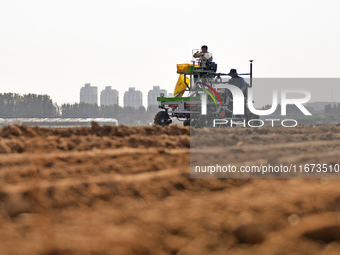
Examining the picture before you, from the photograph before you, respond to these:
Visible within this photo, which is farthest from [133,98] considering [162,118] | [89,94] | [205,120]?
[205,120]

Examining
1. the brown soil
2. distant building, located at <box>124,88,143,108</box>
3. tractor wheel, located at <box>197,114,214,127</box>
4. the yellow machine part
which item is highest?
distant building, located at <box>124,88,143,108</box>

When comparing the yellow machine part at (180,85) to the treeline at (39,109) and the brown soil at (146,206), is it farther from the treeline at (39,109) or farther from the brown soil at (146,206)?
the treeline at (39,109)

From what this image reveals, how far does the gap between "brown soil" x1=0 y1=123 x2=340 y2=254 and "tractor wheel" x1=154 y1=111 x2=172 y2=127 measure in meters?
8.50

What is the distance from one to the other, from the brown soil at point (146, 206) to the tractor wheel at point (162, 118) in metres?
8.50

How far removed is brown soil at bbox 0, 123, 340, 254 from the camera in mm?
2525

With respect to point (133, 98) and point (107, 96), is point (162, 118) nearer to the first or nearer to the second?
point (133, 98)

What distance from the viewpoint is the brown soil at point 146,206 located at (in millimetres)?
2525

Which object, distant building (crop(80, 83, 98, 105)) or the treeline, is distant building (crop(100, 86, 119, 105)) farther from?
the treeline

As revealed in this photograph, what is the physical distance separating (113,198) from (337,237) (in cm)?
206

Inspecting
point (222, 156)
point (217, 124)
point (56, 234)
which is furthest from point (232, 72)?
point (56, 234)

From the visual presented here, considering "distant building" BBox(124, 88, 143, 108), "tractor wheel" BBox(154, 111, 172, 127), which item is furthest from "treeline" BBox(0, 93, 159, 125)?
"distant building" BBox(124, 88, 143, 108)

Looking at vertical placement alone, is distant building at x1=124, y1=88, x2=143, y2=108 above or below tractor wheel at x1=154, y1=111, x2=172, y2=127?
above

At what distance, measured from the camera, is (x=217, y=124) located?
12492 millimetres

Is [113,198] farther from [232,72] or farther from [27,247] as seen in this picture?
[232,72]
